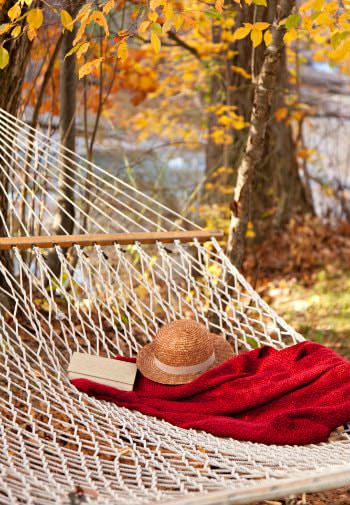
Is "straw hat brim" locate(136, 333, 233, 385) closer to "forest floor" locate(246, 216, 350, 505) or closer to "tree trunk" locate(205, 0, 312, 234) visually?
"forest floor" locate(246, 216, 350, 505)

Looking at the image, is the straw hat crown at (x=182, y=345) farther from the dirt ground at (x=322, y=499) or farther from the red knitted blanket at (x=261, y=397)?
the dirt ground at (x=322, y=499)

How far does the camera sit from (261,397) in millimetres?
1940

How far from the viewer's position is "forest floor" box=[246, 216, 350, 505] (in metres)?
3.87

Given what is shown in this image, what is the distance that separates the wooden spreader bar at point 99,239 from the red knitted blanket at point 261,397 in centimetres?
53

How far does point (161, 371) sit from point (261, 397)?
0.34 m

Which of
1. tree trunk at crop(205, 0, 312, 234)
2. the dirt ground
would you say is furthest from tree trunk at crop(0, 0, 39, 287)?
tree trunk at crop(205, 0, 312, 234)

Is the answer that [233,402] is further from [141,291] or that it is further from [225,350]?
[141,291]

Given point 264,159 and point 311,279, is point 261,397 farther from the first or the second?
point 264,159

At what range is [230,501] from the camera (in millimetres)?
1220

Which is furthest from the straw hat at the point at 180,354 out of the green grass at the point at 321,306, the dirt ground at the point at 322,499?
the green grass at the point at 321,306

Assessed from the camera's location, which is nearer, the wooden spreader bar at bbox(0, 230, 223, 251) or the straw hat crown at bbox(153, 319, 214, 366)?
the straw hat crown at bbox(153, 319, 214, 366)

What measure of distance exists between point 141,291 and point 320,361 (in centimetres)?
207

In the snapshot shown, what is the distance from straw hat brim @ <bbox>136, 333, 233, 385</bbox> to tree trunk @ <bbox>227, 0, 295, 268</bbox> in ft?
3.06

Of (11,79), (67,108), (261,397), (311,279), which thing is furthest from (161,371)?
(311,279)
